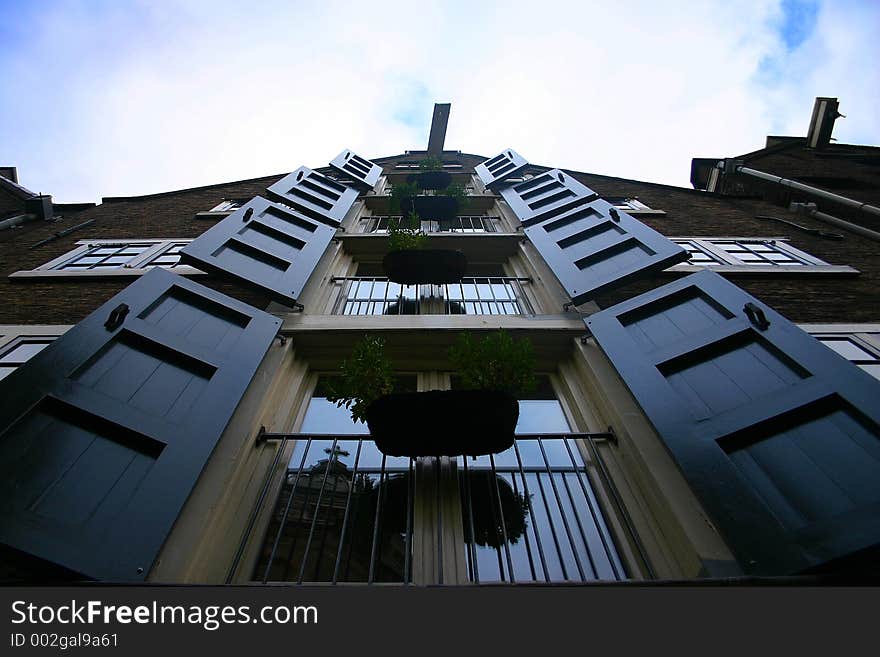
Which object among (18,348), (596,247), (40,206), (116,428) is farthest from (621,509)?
(40,206)

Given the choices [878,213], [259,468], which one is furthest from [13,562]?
[878,213]

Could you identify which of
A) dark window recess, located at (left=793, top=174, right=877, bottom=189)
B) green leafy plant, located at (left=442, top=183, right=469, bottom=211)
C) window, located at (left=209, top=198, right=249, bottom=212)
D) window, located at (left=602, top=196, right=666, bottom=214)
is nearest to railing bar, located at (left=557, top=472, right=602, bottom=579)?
green leafy plant, located at (left=442, top=183, right=469, bottom=211)

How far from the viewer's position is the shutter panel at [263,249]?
4.70m

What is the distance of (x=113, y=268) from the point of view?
21.6ft

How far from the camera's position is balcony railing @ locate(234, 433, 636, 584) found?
112 inches

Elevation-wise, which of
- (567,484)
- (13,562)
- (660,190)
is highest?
(660,190)

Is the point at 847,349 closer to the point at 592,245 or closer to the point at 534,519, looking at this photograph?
the point at 592,245

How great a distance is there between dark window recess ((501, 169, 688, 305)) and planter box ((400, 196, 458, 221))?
1.40m

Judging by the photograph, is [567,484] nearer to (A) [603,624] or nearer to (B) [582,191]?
(A) [603,624]

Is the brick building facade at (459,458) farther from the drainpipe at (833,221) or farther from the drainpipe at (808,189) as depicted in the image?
the drainpipe at (808,189)

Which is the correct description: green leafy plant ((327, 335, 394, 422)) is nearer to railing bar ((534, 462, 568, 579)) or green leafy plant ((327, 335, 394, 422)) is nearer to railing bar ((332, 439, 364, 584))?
railing bar ((332, 439, 364, 584))

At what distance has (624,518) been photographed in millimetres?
3078

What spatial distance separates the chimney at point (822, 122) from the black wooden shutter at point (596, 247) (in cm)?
1279

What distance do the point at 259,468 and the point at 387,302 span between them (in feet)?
10.0
